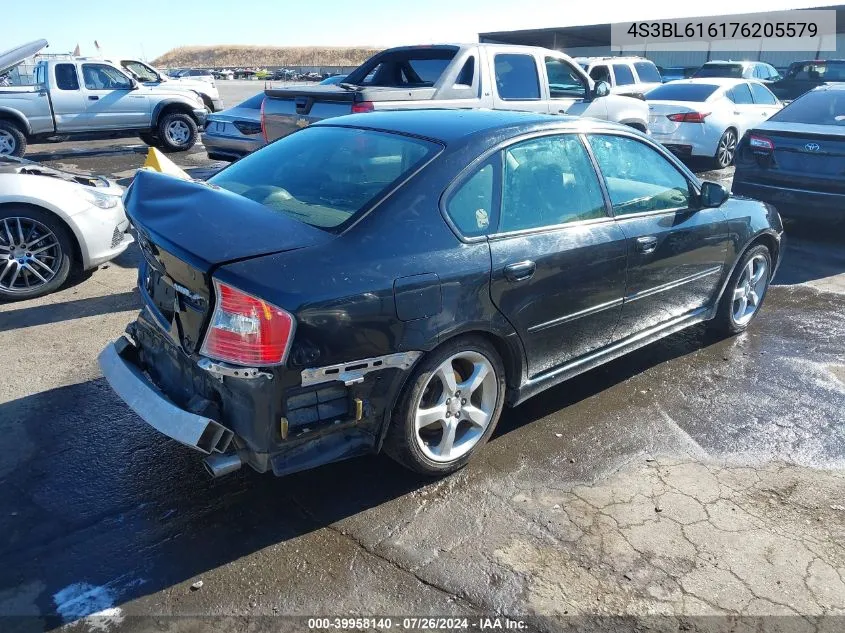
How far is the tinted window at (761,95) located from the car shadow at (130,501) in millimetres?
11472

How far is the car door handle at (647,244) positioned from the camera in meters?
3.90

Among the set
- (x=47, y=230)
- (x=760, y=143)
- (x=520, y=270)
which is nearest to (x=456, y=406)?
(x=520, y=270)

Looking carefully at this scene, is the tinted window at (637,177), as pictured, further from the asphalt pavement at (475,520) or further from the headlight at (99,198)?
the headlight at (99,198)

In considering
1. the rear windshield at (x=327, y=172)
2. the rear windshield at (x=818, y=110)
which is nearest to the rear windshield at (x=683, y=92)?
the rear windshield at (x=818, y=110)

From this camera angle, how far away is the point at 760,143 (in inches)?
297

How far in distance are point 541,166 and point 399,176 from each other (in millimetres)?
865

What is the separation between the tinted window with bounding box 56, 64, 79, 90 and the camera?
1277 centimetres

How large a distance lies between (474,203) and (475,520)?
144 cm

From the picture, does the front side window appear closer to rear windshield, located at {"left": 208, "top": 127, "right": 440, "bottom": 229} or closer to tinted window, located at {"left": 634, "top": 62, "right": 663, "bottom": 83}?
rear windshield, located at {"left": 208, "top": 127, "right": 440, "bottom": 229}

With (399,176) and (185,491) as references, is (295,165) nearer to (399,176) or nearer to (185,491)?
(399,176)

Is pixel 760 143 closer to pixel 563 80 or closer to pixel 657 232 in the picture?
pixel 563 80

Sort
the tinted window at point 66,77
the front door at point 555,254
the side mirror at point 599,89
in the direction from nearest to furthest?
1. the front door at point 555,254
2. the side mirror at point 599,89
3. the tinted window at point 66,77

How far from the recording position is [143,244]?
313 centimetres

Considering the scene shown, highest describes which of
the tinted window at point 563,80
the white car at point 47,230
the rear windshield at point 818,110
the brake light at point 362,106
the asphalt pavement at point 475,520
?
the tinted window at point 563,80
